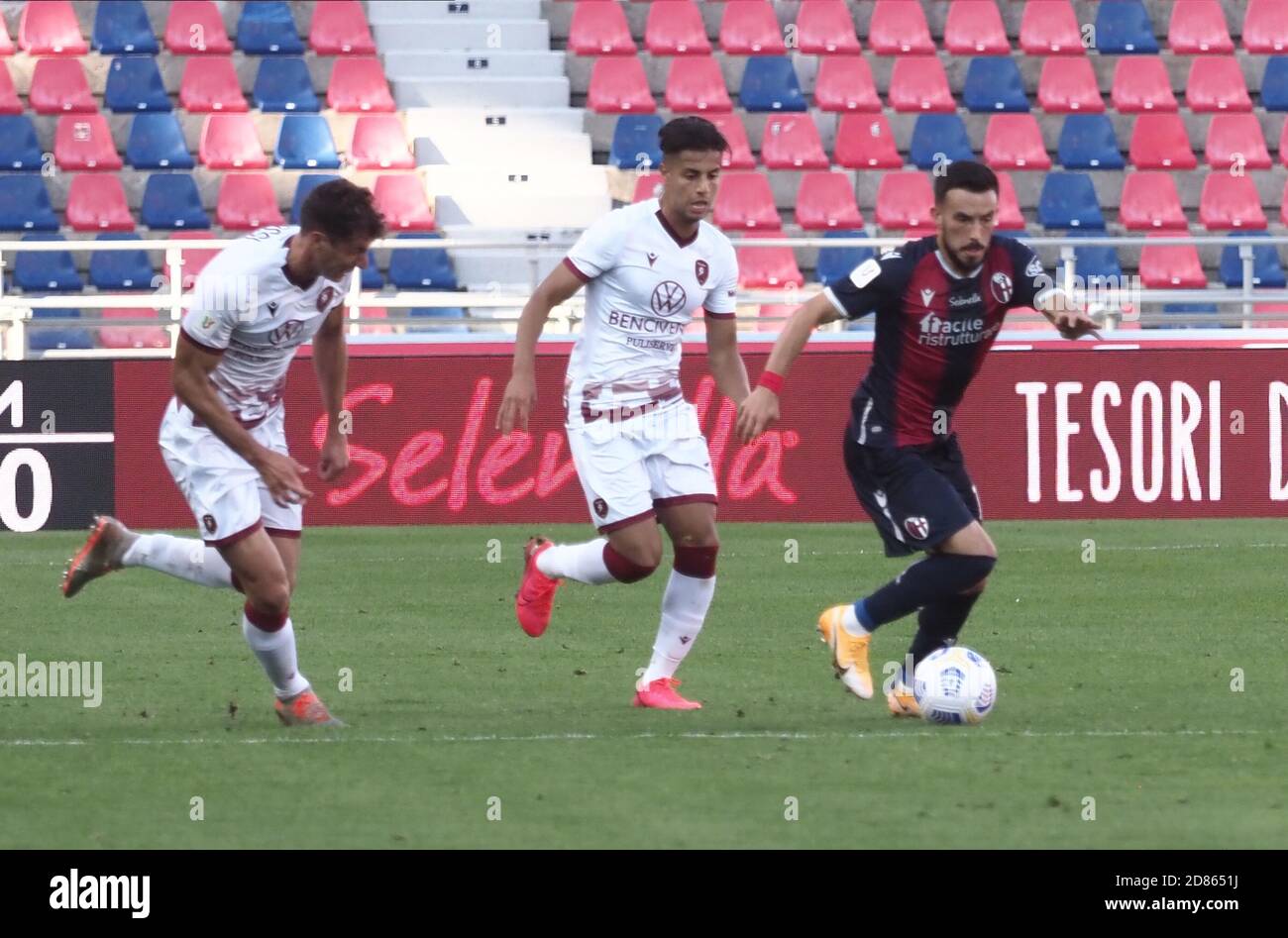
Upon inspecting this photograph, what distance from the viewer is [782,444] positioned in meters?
14.6

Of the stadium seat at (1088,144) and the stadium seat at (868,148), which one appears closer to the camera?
the stadium seat at (868,148)

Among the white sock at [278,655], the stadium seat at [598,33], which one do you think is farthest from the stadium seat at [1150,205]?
the white sock at [278,655]

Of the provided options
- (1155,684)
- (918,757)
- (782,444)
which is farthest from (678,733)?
(782,444)

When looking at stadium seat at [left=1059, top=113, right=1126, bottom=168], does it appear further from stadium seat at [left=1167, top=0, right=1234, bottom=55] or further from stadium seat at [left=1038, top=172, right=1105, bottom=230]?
stadium seat at [left=1167, top=0, right=1234, bottom=55]

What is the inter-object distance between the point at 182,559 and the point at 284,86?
Result: 39.9 ft

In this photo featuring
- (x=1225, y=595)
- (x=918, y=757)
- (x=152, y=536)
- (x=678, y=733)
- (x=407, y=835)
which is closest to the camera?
(x=407, y=835)

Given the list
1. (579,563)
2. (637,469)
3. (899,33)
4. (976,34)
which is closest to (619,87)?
(899,33)

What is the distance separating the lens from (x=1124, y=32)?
20.6 metres

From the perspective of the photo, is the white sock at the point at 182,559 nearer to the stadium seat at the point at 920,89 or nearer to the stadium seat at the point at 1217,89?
the stadium seat at the point at 920,89

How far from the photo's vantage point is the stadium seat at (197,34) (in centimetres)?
1958

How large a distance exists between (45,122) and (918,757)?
47.2 ft

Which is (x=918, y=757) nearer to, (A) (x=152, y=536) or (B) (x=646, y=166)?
(A) (x=152, y=536)

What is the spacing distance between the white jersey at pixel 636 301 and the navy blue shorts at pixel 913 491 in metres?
0.69

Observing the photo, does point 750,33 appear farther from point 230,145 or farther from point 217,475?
point 217,475
